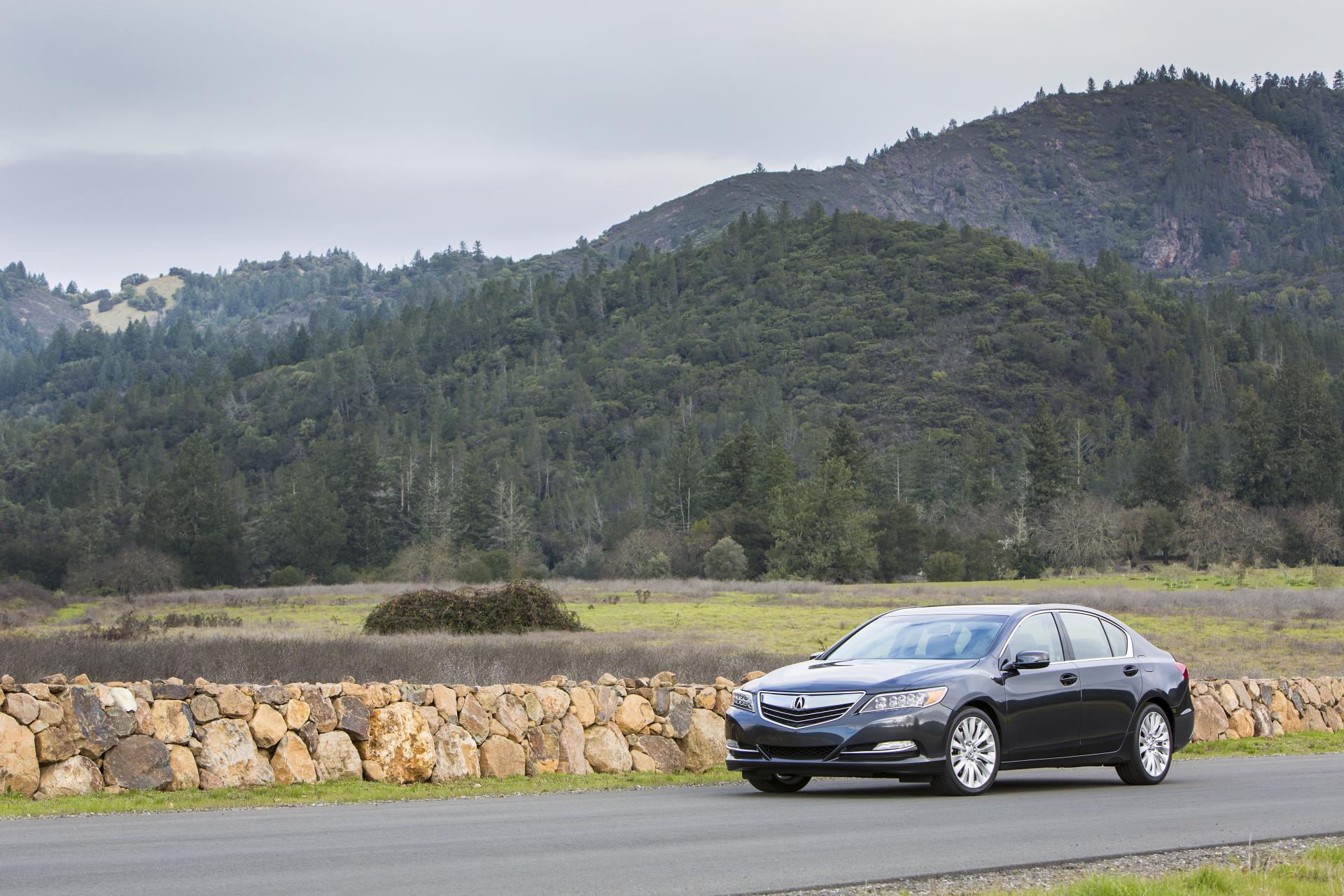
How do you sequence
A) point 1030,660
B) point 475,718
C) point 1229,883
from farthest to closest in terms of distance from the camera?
→ point 475,718 < point 1030,660 < point 1229,883

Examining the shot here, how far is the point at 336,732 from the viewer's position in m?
13.9

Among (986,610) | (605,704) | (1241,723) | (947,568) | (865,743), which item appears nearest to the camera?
(865,743)

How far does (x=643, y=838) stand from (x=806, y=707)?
2444 mm

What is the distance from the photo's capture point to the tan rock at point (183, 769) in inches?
513

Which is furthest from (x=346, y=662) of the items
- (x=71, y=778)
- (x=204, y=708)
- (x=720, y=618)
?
(x=720, y=618)

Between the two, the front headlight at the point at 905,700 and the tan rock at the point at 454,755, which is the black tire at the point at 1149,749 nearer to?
the front headlight at the point at 905,700

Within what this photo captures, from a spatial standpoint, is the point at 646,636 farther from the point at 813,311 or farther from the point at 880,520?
the point at 813,311

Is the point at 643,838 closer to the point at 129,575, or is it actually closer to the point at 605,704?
the point at 605,704

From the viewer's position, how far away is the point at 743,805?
11.8 metres

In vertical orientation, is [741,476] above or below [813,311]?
below

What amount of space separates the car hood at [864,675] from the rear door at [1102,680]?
1.46 metres

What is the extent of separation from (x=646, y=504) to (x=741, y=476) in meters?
23.6

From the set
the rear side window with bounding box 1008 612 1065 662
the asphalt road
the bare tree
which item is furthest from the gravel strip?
the bare tree

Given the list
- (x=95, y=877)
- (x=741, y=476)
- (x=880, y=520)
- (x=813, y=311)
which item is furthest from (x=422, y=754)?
(x=813, y=311)
